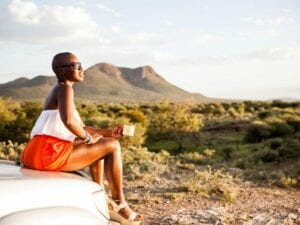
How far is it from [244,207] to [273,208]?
21.3 inches

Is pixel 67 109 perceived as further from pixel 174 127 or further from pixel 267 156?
pixel 174 127

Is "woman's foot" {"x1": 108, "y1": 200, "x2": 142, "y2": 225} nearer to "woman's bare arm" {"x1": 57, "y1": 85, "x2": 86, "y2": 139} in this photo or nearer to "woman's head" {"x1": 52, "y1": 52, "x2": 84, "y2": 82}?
"woman's bare arm" {"x1": 57, "y1": 85, "x2": 86, "y2": 139}

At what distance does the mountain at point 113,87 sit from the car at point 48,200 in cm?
11835

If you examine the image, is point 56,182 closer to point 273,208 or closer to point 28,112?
point 273,208

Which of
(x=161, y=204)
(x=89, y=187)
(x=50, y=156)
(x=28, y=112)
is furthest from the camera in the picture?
(x=28, y=112)

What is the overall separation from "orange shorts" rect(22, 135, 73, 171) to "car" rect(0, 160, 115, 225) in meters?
0.65

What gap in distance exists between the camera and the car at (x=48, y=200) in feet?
10.2

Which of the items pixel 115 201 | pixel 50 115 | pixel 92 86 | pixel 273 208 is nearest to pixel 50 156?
pixel 50 115

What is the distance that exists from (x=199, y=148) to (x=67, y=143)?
26146 mm

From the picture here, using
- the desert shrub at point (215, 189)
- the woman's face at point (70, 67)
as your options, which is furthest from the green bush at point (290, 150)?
the woman's face at point (70, 67)

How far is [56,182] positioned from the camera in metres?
3.47

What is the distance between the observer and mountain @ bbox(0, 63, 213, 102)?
12900 cm

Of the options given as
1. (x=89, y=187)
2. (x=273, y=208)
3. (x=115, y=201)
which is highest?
(x=89, y=187)

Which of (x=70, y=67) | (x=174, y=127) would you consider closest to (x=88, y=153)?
(x=70, y=67)
